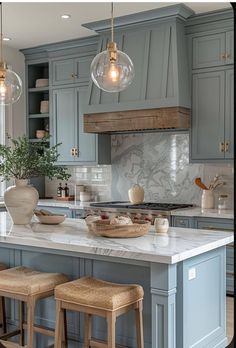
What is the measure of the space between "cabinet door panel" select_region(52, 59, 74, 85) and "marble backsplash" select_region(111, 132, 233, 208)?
98 cm

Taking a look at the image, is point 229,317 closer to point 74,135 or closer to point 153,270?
point 153,270

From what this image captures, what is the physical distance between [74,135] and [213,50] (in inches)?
80.8

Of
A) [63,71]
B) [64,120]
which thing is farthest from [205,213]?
[63,71]

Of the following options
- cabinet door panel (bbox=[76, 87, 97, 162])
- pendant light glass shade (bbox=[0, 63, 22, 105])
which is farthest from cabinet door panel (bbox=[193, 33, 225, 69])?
pendant light glass shade (bbox=[0, 63, 22, 105])

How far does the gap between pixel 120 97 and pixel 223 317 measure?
2.78m

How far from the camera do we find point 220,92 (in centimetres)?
445

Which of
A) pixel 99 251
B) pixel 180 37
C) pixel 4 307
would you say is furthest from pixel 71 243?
pixel 180 37

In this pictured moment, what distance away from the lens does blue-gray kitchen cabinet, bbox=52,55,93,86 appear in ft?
17.8

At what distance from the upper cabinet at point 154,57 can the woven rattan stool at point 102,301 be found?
8.22ft

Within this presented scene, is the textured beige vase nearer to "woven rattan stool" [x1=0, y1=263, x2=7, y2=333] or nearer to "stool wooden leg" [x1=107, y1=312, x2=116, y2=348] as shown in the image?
"woven rattan stool" [x1=0, y1=263, x2=7, y2=333]

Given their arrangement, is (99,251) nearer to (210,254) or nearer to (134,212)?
(210,254)

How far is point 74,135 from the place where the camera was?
554cm

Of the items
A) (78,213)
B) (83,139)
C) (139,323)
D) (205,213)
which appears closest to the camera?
(139,323)

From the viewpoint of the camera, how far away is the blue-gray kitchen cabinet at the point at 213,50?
14.4 ft
